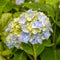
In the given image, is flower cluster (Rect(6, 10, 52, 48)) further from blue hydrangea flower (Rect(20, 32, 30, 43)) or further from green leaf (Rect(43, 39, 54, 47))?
green leaf (Rect(43, 39, 54, 47))

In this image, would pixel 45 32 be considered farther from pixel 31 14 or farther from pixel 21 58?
pixel 21 58

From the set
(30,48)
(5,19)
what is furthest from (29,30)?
(5,19)

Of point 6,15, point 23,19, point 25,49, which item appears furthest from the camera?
point 6,15

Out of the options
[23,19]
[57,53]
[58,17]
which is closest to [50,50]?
[57,53]

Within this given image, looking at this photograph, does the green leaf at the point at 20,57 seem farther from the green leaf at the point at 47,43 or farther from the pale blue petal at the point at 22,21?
the pale blue petal at the point at 22,21

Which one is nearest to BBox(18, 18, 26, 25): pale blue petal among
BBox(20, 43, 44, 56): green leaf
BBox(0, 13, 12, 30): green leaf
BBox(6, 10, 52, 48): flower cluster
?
BBox(6, 10, 52, 48): flower cluster

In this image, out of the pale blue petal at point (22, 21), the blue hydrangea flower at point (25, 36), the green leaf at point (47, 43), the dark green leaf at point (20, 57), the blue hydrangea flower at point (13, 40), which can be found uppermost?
the pale blue petal at point (22, 21)

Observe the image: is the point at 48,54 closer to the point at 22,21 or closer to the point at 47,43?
A: the point at 47,43

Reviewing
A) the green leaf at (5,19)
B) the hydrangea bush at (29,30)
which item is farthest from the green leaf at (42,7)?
the green leaf at (5,19)
